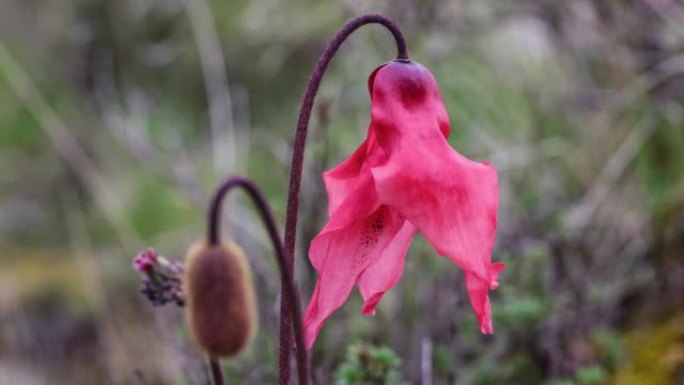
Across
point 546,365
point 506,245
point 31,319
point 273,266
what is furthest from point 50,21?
point 546,365

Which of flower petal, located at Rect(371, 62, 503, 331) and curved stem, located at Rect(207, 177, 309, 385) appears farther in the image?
flower petal, located at Rect(371, 62, 503, 331)

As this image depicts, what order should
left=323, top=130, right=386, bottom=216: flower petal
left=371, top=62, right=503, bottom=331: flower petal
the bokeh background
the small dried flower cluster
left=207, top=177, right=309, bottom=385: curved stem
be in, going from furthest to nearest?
the bokeh background
the small dried flower cluster
left=323, top=130, right=386, bottom=216: flower petal
left=371, top=62, right=503, bottom=331: flower petal
left=207, top=177, right=309, bottom=385: curved stem

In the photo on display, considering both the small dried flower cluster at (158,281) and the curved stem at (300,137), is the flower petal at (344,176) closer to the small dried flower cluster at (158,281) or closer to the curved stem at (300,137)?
the curved stem at (300,137)

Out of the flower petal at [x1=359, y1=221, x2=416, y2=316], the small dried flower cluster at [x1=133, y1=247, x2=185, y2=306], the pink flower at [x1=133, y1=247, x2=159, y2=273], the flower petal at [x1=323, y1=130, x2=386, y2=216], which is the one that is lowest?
the flower petal at [x1=359, y1=221, x2=416, y2=316]

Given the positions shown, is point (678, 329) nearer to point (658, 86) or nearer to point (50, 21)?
point (658, 86)

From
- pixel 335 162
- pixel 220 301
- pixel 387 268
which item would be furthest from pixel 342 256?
pixel 335 162

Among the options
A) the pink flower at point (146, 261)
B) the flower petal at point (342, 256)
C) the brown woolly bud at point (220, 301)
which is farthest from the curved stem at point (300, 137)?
the pink flower at point (146, 261)

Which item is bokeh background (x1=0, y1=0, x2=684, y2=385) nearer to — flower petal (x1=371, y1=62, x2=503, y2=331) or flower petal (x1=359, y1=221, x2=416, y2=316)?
flower petal (x1=359, y1=221, x2=416, y2=316)

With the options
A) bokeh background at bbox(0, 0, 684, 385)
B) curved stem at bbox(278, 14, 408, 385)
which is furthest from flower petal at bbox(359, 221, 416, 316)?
bokeh background at bbox(0, 0, 684, 385)
